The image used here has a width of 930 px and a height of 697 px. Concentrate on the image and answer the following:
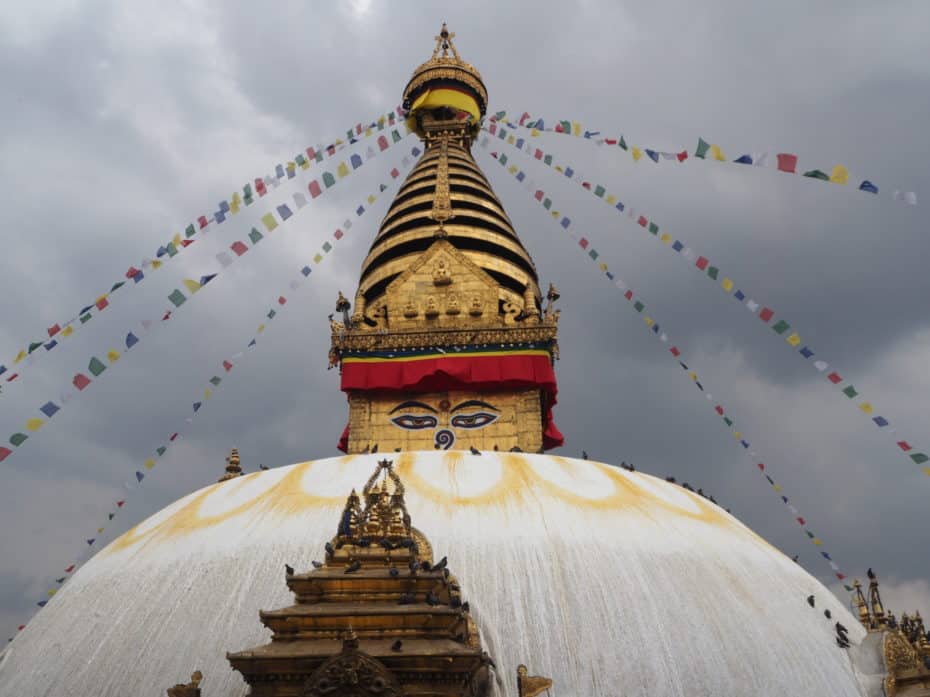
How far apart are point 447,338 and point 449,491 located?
6685mm

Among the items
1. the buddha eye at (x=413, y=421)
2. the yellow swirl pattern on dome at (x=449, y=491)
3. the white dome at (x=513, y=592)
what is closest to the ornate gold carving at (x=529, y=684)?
the white dome at (x=513, y=592)

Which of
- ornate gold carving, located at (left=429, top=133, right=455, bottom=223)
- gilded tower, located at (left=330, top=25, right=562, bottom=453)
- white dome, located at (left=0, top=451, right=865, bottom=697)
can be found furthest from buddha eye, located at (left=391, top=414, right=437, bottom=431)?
white dome, located at (left=0, top=451, right=865, bottom=697)

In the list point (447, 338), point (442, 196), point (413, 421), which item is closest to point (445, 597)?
point (413, 421)

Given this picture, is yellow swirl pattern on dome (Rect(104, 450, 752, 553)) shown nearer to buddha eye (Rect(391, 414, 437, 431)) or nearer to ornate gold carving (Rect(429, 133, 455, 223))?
buddha eye (Rect(391, 414, 437, 431))

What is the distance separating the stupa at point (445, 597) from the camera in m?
3.89

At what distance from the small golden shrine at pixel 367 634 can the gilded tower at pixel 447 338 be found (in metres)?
7.70

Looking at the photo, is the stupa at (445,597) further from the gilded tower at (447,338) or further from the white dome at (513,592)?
the gilded tower at (447,338)

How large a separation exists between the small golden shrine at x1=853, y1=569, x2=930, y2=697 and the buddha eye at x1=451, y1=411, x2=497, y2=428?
7.18 meters

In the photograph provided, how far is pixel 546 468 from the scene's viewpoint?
302 inches

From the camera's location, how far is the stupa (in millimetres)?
3889

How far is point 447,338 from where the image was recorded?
13.4 m

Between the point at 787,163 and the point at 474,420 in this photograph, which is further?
the point at 474,420

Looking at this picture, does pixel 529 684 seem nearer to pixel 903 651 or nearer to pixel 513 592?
pixel 513 592

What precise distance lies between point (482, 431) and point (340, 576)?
8.83m
